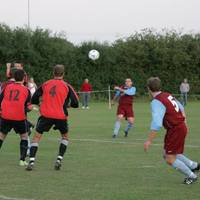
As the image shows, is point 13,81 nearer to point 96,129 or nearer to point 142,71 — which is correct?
point 96,129

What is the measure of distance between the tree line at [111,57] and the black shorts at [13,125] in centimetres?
3313

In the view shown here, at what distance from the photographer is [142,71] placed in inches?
1977

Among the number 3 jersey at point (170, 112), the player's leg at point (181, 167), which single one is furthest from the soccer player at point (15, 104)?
the player's leg at point (181, 167)

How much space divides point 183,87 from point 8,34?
45.5ft

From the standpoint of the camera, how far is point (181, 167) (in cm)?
961

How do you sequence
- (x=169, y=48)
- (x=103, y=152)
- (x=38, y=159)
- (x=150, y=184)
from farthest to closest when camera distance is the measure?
(x=169, y=48), (x=103, y=152), (x=38, y=159), (x=150, y=184)

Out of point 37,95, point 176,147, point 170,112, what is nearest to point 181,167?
point 176,147

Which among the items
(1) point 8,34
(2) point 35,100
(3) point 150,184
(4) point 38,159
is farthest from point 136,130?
(1) point 8,34

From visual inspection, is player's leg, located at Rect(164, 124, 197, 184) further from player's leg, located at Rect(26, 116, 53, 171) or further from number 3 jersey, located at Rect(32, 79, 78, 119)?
player's leg, located at Rect(26, 116, 53, 171)

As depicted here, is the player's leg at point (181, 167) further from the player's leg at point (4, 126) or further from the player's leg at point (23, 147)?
the player's leg at point (4, 126)

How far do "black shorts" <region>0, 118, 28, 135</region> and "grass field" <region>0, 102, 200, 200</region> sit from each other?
0.68 m

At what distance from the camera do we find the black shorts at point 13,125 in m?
11.6

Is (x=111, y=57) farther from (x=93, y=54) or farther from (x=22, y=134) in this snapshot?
(x=22, y=134)

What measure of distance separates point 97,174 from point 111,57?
127 ft
